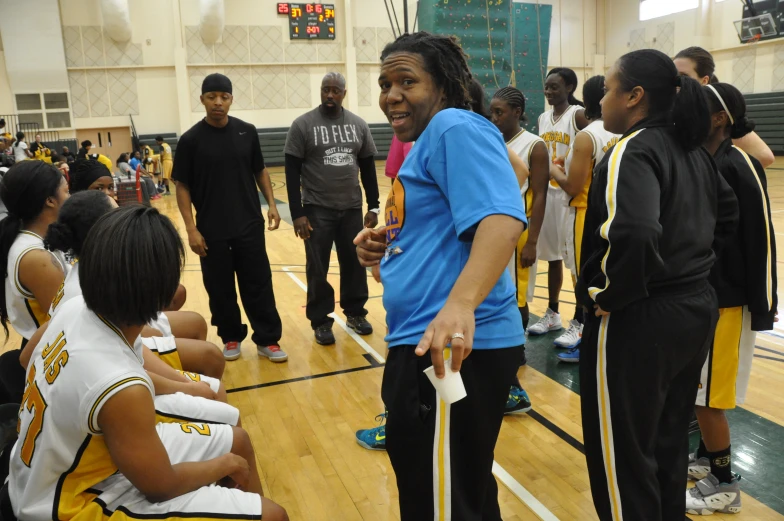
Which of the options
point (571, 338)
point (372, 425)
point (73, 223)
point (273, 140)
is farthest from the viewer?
point (273, 140)

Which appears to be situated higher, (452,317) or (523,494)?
(452,317)

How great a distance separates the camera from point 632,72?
1.87m

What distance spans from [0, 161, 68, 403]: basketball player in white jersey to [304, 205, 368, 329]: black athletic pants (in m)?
1.91

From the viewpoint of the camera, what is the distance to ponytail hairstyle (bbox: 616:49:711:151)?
1.74 meters

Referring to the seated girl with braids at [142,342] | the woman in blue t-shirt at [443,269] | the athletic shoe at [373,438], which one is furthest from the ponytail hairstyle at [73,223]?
the athletic shoe at [373,438]

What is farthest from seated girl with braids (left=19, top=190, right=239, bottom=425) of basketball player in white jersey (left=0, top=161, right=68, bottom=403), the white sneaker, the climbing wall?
the climbing wall

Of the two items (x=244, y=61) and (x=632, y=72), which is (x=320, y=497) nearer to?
(x=632, y=72)

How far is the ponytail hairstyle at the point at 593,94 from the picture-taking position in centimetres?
347

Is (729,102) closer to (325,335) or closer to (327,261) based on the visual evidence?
(327,261)

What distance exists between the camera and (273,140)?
62.7ft

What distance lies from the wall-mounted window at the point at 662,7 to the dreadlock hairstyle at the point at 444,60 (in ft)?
67.4

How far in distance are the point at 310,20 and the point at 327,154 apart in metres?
16.5

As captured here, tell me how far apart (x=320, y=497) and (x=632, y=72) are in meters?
1.97

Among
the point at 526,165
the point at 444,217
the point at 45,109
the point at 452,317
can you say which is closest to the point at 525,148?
the point at 526,165
